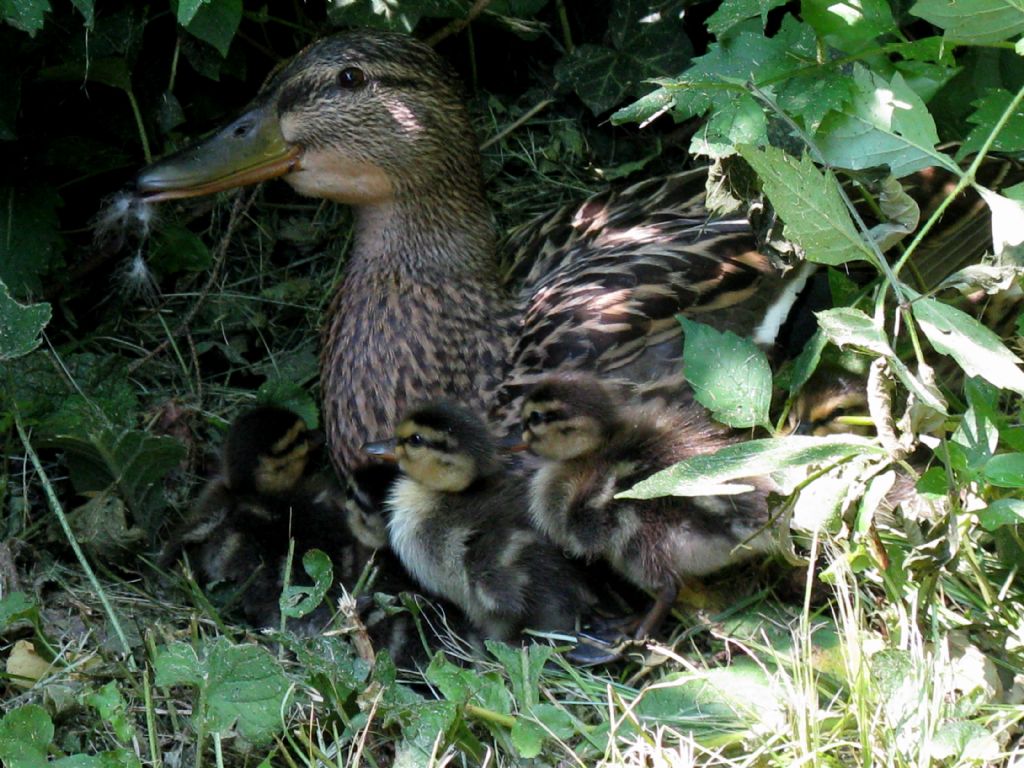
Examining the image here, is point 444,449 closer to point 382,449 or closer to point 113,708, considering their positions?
point 382,449

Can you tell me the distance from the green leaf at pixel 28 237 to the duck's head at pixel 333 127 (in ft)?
1.15

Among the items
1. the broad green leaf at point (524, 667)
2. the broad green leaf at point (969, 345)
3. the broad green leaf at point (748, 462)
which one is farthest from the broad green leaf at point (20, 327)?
the broad green leaf at point (969, 345)

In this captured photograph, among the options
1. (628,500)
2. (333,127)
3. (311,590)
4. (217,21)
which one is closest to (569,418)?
(628,500)

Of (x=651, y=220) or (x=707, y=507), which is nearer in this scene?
(x=707, y=507)

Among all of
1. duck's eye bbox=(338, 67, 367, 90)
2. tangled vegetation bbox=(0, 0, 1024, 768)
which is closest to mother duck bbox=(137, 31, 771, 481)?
duck's eye bbox=(338, 67, 367, 90)

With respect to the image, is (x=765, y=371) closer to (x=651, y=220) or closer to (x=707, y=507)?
(x=707, y=507)

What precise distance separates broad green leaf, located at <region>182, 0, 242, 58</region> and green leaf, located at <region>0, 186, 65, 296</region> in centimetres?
62

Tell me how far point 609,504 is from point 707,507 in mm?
191

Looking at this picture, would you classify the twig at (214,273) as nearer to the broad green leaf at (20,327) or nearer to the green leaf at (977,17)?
the broad green leaf at (20,327)

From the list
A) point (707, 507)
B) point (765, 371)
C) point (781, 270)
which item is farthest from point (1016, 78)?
point (707, 507)

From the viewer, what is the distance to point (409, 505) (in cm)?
293

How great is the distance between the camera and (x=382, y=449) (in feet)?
9.90

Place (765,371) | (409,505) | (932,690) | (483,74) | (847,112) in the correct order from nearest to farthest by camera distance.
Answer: (932,690)
(847,112)
(765,371)
(409,505)
(483,74)

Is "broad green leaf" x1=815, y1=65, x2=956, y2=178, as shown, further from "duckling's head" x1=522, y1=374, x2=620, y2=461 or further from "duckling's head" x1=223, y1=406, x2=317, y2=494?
"duckling's head" x1=223, y1=406, x2=317, y2=494
